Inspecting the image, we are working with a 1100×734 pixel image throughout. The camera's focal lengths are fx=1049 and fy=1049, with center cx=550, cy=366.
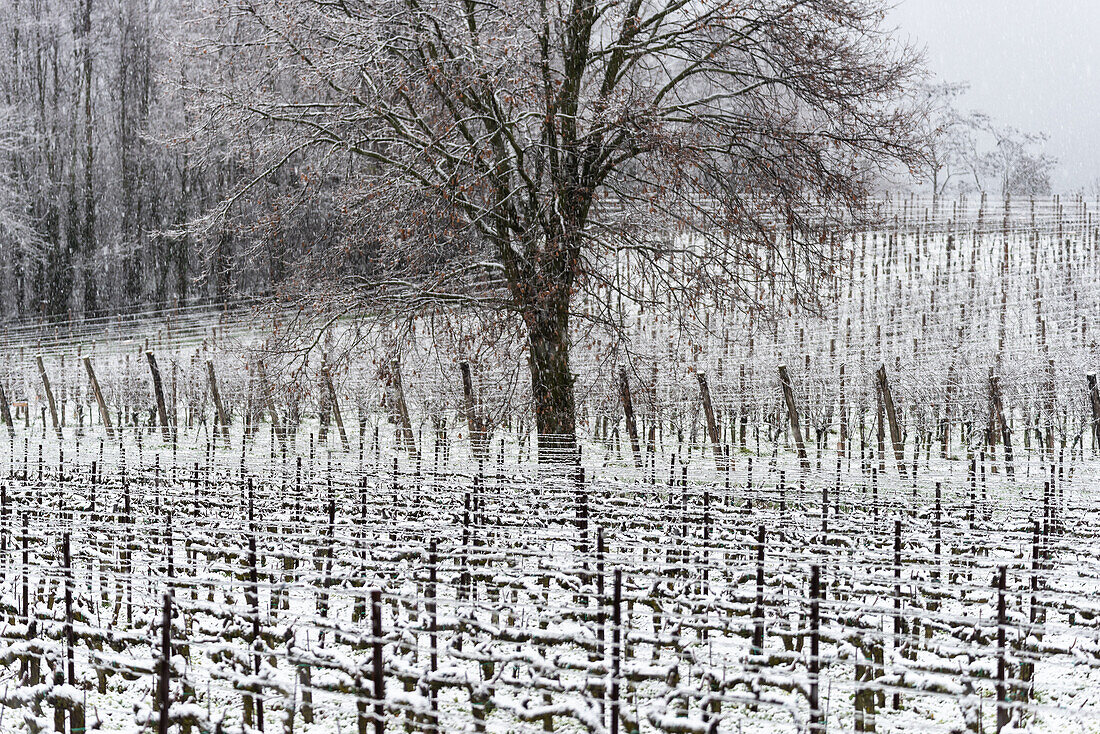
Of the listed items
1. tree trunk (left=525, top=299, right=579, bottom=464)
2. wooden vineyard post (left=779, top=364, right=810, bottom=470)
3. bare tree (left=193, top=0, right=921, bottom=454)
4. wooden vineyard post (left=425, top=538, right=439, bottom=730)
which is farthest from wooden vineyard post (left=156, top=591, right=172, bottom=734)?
wooden vineyard post (left=779, top=364, right=810, bottom=470)

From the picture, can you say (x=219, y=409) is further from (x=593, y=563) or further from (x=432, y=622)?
(x=432, y=622)

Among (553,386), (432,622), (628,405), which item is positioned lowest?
(432,622)

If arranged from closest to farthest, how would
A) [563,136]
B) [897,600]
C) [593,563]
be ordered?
[897,600] → [593,563] → [563,136]

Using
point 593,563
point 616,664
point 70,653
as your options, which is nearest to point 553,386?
point 593,563

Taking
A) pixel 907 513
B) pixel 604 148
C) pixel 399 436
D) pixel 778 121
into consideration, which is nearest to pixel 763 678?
pixel 907 513

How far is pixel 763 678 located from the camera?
4.27 m

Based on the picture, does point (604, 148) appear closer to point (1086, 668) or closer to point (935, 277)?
point (1086, 668)

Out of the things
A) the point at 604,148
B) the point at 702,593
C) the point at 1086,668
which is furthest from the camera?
the point at 604,148

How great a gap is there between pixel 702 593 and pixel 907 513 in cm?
353

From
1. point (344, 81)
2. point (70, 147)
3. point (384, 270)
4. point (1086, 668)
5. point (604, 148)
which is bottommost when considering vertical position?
point (1086, 668)

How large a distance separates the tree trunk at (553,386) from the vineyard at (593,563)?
0.53 meters

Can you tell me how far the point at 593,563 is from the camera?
19.0 ft

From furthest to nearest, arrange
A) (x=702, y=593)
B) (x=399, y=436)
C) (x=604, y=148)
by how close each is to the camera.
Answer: (x=399, y=436)
(x=604, y=148)
(x=702, y=593)

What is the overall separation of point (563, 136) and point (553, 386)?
9.39ft
